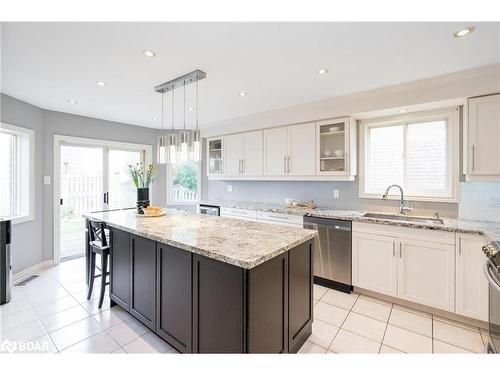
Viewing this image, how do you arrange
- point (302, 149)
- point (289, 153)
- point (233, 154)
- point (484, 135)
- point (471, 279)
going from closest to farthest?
point (471, 279) → point (484, 135) → point (302, 149) → point (289, 153) → point (233, 154)

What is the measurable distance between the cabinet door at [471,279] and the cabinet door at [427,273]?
2.1 inches

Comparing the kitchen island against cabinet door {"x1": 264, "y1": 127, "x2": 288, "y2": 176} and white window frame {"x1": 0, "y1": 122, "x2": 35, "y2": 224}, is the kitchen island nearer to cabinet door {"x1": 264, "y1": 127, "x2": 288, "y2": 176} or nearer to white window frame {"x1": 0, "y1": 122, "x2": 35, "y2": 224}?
cabinet door {"x1": 264, "y1": 127, "x2": 288, "y2": 176}

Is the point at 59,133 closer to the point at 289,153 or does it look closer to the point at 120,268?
the point at 120,268

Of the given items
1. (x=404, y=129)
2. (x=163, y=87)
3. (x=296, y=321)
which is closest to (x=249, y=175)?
(x=163, y=87)

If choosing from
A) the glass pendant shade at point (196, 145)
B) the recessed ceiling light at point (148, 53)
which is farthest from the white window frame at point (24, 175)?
the glass pendant shade at point (196, 145)

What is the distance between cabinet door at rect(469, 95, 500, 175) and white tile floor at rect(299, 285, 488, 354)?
155cm

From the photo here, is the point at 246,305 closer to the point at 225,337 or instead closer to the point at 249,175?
the point at 225,337

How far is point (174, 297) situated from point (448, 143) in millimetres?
3433

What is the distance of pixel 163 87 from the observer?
2680 millimetres

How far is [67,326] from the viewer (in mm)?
2189

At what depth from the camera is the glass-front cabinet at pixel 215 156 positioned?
4625mm

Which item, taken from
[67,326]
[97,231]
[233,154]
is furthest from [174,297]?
[233,154]

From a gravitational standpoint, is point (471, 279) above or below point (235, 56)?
below
